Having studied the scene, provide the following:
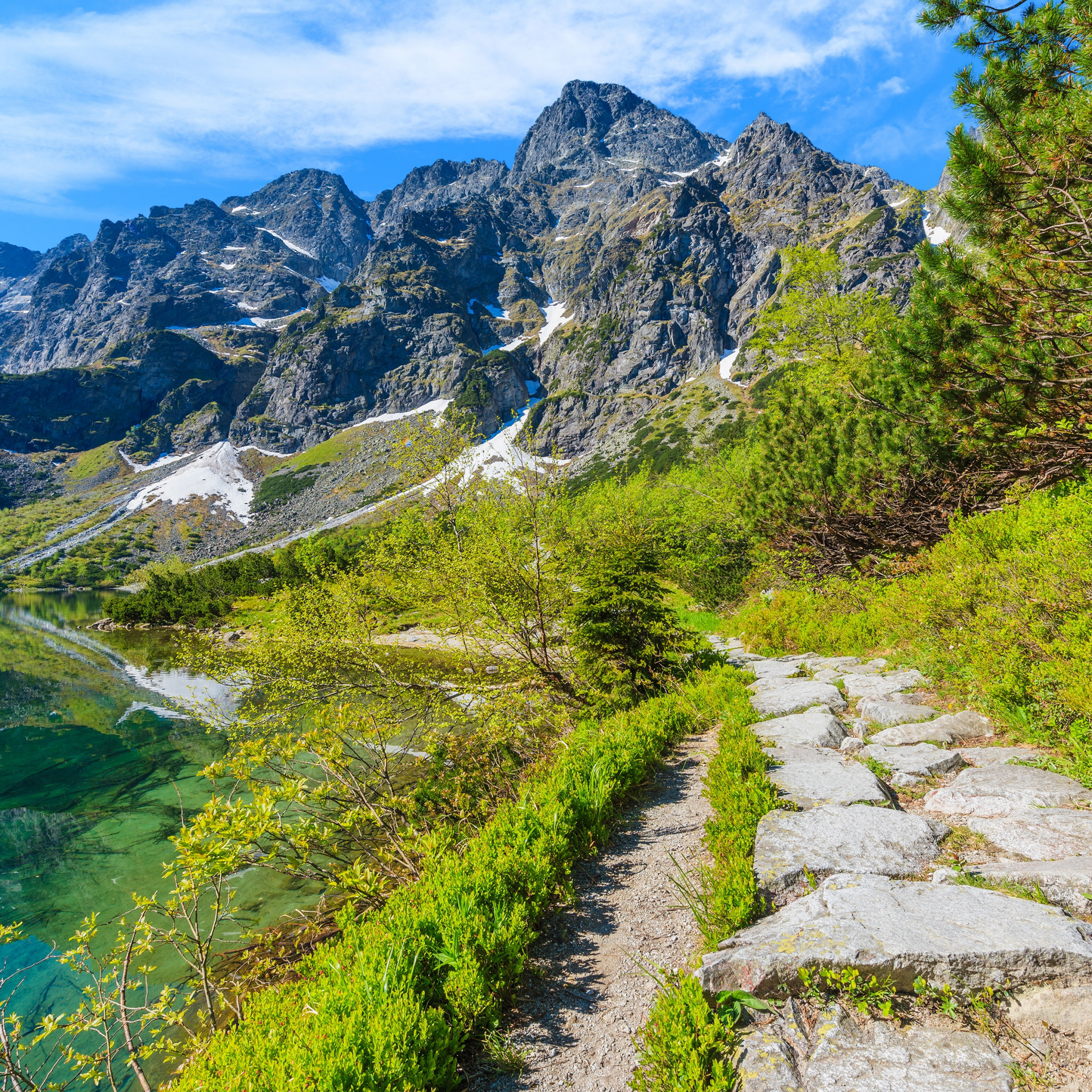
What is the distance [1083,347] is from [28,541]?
10072 inches

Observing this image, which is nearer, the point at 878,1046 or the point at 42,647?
the point at 878,1046

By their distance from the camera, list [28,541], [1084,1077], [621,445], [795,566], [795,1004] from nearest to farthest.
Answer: [1084,1077]
[795,1004]
[795,566]
[621,445]
[28,541]

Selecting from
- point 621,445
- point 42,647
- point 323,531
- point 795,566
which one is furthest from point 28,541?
point 795,566

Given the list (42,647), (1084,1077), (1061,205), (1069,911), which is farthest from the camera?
(42,647)

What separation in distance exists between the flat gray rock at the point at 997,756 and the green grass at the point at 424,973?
4042 mm

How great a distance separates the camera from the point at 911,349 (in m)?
7.36

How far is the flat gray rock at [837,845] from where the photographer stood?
4.36 meters

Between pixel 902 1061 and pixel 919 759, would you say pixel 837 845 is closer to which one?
pixel 902 1061

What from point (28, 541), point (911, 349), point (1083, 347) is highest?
point (28, 541)

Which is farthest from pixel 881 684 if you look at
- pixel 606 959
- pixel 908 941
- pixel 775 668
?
pixel 606 959

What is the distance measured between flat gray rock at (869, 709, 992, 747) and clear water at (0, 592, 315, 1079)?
8147 millimetres

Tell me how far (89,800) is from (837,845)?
62.6 ft

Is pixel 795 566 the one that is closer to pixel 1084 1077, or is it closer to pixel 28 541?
pixel 1084 1077

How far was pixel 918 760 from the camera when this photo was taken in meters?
6.00
